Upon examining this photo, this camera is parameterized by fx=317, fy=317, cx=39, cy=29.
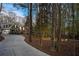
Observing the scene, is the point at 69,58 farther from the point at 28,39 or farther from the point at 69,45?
the point at 28,39

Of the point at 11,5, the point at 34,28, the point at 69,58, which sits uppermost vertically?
the point at 11,5

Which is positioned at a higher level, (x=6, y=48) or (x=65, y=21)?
(x=65, y=21)

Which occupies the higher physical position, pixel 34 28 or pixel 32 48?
pixel 34 28

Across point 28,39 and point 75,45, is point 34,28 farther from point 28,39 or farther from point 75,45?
point 75,45

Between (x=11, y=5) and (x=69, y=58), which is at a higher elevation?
(x=11, y=5)

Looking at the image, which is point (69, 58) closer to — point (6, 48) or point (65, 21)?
point (65, 21)

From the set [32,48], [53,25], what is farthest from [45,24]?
[32,48]

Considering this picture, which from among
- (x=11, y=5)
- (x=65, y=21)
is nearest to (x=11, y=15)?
(x=11, y=5)
